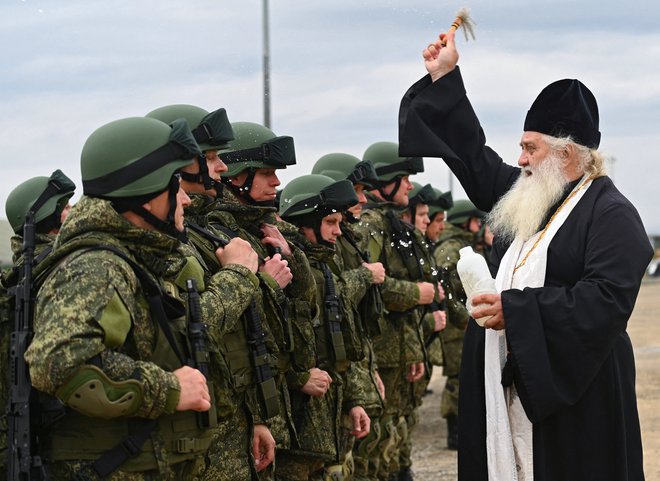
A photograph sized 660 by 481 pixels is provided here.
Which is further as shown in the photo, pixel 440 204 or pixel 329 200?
pixel 440 204

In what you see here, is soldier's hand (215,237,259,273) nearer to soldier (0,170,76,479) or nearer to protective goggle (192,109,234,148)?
protective goggle (192,109,234,148)

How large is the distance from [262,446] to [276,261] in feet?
2.90

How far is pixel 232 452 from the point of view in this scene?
5.04 metres

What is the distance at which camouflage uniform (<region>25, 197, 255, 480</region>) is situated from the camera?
3.69 metres

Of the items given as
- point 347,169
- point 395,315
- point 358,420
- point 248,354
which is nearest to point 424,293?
point 395,315

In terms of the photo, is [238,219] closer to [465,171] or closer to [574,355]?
[465,171]

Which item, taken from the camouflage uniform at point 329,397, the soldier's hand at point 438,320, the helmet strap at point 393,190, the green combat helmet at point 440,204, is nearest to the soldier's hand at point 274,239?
the camouflage uniform at point 329,397

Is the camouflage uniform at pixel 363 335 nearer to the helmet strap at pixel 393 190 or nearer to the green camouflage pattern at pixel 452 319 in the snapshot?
the helmet strap at pixel 393 190

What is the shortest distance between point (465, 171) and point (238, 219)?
3.96ft

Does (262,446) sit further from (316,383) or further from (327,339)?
(327,339)

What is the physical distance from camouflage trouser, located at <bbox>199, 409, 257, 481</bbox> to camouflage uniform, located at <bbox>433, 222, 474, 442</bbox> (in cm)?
620

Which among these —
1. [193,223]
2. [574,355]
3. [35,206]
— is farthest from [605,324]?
[35,206]

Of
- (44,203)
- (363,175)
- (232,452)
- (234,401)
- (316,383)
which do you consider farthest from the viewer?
(363,175)

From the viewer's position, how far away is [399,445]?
29.7 feet
